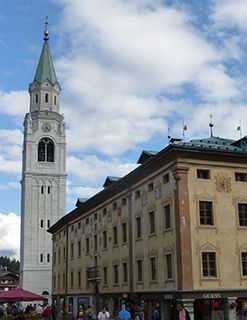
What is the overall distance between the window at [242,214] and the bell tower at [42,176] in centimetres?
6363

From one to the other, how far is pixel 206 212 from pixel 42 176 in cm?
6744

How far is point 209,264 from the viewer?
34.8 meters

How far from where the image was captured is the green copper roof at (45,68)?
4225 inches

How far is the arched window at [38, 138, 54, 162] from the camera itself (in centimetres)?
10269

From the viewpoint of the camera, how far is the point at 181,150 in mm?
35594

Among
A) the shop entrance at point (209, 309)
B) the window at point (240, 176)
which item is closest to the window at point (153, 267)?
the shop entrance at point (209, 309)

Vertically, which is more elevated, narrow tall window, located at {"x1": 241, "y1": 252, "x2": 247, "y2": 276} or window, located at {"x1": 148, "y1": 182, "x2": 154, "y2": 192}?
window, located at {"x1": 148, "y1": 182, "x2": 154, "y2": 192}

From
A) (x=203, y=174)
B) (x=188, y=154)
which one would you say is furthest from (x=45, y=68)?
(x=203, y=174)

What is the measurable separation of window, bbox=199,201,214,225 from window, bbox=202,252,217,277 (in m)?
2.10

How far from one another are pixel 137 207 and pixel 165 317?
9.38m

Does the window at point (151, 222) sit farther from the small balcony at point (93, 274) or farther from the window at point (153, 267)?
the small balcony at point (93, 274)

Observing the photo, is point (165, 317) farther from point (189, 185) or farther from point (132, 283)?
point (189, 185)

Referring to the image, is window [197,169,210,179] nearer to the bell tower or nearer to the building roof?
the building roof

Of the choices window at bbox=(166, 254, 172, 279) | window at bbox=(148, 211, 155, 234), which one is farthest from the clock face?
window at bbox=(166, 254, 172, 279)
